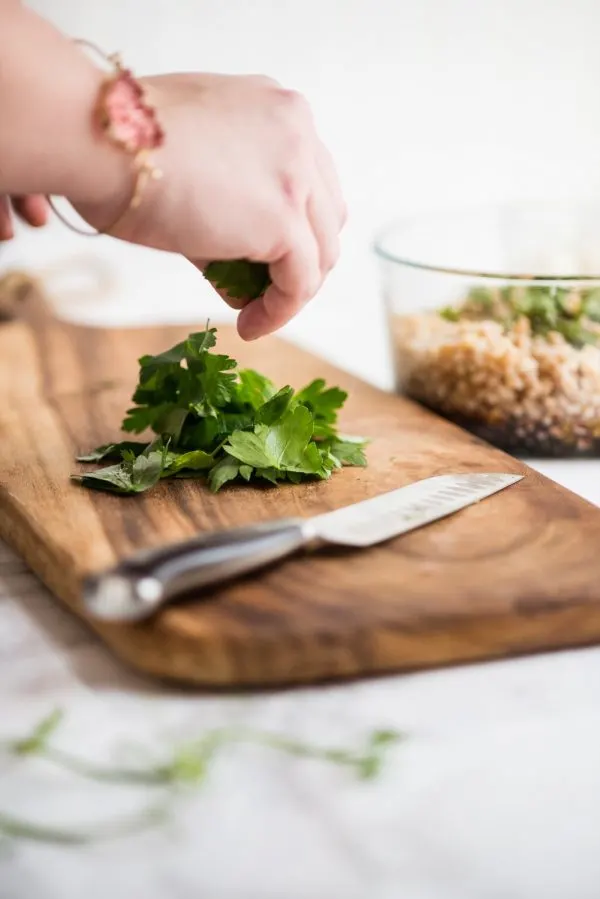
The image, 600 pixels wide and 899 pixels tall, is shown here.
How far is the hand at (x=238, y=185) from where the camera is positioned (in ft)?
3.32

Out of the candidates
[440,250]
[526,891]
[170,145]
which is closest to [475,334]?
[440,250]

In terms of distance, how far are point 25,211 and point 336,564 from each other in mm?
653

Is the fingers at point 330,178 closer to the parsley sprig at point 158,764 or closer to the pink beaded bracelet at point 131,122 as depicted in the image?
the pink beaded bracelet at point 131,122

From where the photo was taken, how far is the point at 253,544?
0.89 m

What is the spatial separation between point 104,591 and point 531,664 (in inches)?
14.5

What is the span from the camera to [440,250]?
1.78 metres

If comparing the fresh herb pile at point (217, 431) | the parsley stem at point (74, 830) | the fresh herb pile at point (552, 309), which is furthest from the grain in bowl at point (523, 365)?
the parsley stem at point (74, 830)

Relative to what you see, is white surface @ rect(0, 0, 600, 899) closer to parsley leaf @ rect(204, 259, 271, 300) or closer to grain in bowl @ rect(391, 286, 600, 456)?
grain in bowl @ rect(391, 286, 600, 456)

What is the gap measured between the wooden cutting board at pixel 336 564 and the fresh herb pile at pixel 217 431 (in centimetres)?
2

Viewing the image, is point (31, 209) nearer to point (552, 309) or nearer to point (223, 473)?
point (223, 473)

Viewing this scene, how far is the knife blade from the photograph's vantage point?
80cm

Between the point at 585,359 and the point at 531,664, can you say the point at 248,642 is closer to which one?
the point at 531,664

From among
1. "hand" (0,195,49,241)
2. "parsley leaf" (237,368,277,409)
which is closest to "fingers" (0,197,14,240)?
"hand" (0,195,49,241)

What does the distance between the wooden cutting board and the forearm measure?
1.10 ft
